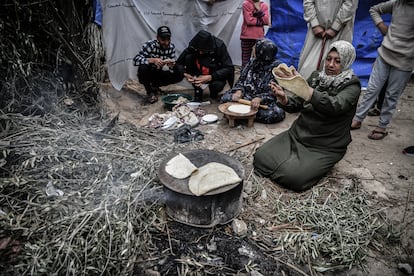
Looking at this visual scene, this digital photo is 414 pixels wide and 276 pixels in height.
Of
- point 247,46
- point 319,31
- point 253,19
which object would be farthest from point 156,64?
point 319,31

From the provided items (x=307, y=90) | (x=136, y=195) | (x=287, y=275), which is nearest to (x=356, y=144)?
(x=307, y=90)

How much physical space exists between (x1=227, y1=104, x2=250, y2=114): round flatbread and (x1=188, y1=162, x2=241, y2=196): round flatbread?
180cm

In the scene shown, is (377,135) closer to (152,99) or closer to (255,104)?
(255,104)

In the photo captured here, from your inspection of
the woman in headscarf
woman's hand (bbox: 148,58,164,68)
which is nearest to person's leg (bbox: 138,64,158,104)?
woman's hand (bbox: 148,58,164,68)

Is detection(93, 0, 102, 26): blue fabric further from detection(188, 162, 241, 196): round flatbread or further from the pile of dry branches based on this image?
detection(188, 162, 241, 196): round flatbread

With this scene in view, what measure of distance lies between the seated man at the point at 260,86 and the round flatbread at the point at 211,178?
197 centimetres

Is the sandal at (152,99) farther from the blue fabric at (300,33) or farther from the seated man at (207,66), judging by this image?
the blue fabric at (300,33)

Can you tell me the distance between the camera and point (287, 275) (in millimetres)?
2355

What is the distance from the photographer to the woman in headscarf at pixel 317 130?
2.94 meters

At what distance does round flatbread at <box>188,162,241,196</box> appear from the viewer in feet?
8.09

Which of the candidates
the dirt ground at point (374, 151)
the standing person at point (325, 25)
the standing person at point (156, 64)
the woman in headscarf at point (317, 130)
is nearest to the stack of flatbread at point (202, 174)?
the dirt ground at point (374, 151)

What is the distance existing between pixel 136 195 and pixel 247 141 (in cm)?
201

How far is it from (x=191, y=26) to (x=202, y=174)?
424 centimetres

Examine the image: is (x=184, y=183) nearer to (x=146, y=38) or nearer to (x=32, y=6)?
(x=32, y=6)
